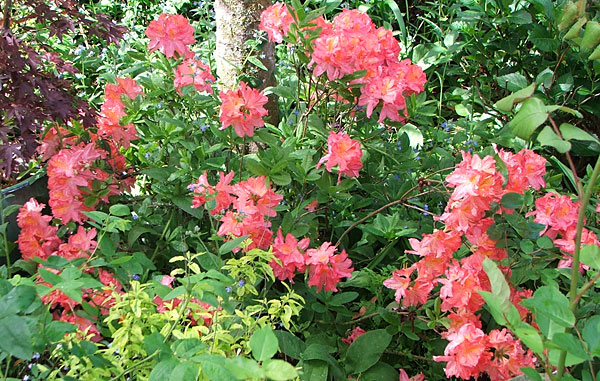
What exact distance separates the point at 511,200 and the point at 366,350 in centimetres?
53

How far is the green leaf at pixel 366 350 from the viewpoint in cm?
160

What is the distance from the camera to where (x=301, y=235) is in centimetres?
170

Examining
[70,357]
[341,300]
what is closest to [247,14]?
[341,300]

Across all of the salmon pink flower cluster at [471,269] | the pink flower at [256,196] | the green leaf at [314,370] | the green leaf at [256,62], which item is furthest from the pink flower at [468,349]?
the green leaf at [256,62]

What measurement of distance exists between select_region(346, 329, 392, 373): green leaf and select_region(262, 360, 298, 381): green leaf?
80 cm

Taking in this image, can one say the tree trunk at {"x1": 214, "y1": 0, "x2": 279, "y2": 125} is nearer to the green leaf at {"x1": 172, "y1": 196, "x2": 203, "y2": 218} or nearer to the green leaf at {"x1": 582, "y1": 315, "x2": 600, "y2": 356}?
the green leaf at {"x1": 172, "y1": 196, "x2": 203, "y2": 218}

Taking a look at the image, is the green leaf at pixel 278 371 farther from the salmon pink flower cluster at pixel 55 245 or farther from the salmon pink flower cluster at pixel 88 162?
the salmon pink flower cluster at pixel 88 162

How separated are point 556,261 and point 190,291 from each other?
47.9 inches

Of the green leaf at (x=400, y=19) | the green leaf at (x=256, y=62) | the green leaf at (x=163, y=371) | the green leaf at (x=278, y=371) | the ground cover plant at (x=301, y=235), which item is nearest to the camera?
the green leaf at (x=278, y=371)

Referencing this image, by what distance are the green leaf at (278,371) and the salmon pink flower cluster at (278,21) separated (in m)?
1.13

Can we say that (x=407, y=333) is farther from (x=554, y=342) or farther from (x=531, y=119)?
(x=531, y=119)

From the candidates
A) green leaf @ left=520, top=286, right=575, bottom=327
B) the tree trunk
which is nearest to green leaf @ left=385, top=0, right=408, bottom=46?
the tree trunk

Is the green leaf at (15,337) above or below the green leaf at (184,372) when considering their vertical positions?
above

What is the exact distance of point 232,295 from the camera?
145 centimetres
